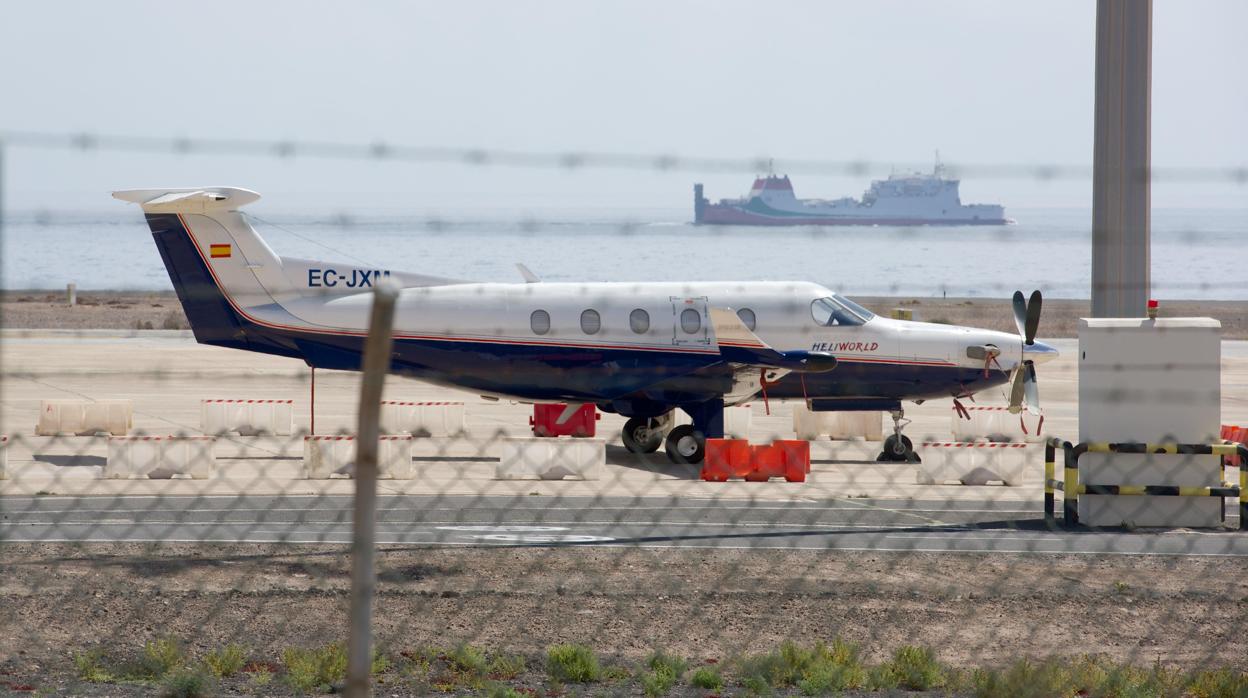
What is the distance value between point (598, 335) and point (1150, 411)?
29.4 ft

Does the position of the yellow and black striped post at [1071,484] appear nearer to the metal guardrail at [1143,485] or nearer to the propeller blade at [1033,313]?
the metal guardrail at [1143,485]

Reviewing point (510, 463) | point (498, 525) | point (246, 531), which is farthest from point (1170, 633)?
point (510, 463)

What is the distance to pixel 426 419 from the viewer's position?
28.1m

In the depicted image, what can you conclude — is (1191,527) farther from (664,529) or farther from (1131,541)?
(664,529)

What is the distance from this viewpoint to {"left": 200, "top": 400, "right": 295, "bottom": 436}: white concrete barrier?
27641 millimetres

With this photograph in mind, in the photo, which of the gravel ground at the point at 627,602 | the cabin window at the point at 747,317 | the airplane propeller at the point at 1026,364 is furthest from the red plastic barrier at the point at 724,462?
the gravel ground at the point at 627,602

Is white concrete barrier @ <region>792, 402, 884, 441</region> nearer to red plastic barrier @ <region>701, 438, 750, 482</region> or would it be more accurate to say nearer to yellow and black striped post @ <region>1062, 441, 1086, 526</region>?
red plastic barrier @ <region>701, 438, 750, 482</region>

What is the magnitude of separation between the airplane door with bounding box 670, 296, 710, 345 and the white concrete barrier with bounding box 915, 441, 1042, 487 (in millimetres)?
3764

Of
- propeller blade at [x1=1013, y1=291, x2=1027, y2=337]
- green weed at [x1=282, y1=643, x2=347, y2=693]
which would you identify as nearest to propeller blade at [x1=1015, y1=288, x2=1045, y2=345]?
propeller blade at [x1=1013, y1=291, x2=1027, y2=337]

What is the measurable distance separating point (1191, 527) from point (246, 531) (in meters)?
10.6

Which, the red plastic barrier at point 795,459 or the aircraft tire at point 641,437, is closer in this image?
the red plastic barrier at point 795,459

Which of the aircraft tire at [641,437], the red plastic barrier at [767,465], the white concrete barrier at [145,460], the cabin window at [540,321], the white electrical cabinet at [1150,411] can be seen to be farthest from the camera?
the aircraft tire at [641,437]

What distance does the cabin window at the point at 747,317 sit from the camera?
2289 centimetres

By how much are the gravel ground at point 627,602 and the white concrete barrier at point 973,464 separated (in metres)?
6.54
